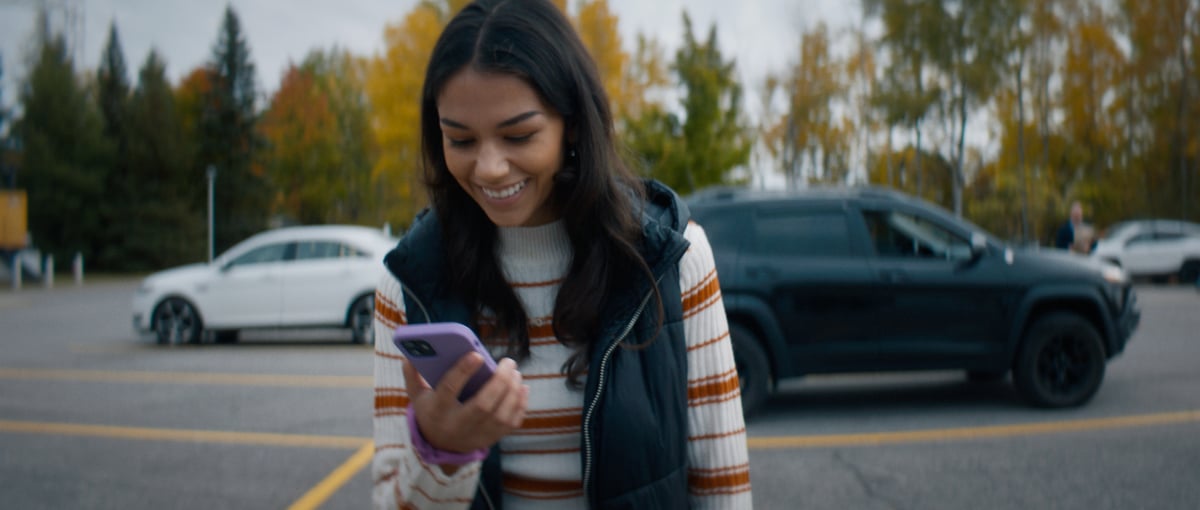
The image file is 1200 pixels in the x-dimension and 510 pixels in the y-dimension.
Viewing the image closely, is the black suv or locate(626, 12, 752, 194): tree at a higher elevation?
locate(626, 12, 752, 194): tree

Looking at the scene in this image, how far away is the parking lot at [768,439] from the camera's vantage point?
4652mm

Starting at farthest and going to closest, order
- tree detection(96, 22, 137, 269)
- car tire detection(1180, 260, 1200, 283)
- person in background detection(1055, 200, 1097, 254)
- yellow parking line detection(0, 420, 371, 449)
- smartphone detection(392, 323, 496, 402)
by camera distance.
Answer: tree detection(96, 22, 137, 269), car tire detection(1180, 260, 1200, 283), person in background detection(1055, 200, 1097, 254), yellow parking line detection(0, 420, 371, 449), smartphone detection(392, 323, 496, 402)

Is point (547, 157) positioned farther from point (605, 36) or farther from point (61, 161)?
point (61, 161)

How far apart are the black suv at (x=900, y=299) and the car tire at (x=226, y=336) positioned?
854cm

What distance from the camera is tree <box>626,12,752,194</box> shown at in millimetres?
26703

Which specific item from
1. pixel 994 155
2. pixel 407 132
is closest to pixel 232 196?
pixel 407 132

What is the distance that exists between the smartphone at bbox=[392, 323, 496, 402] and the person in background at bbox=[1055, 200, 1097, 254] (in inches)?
500

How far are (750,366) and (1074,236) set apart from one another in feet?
28.0

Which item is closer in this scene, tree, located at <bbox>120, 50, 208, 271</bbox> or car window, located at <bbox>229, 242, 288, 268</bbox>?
car window, located at <bbox>229, 242, 288, 268</bbox>

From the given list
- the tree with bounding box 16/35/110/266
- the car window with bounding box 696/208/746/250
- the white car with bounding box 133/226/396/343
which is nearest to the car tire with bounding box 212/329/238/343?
the white car with bounding box 133/226/396/343

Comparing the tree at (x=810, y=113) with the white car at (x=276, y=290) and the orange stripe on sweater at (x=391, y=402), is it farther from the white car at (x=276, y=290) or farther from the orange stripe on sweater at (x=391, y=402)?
the orange stripe on sweater at (x=391, y=402)

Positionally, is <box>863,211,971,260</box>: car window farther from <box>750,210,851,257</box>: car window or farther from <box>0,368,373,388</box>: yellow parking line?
<box>0,368,373,388</box>: yellow parking line

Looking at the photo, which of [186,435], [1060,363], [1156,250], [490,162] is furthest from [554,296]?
[1156,250]

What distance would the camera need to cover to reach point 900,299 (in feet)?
20.9
